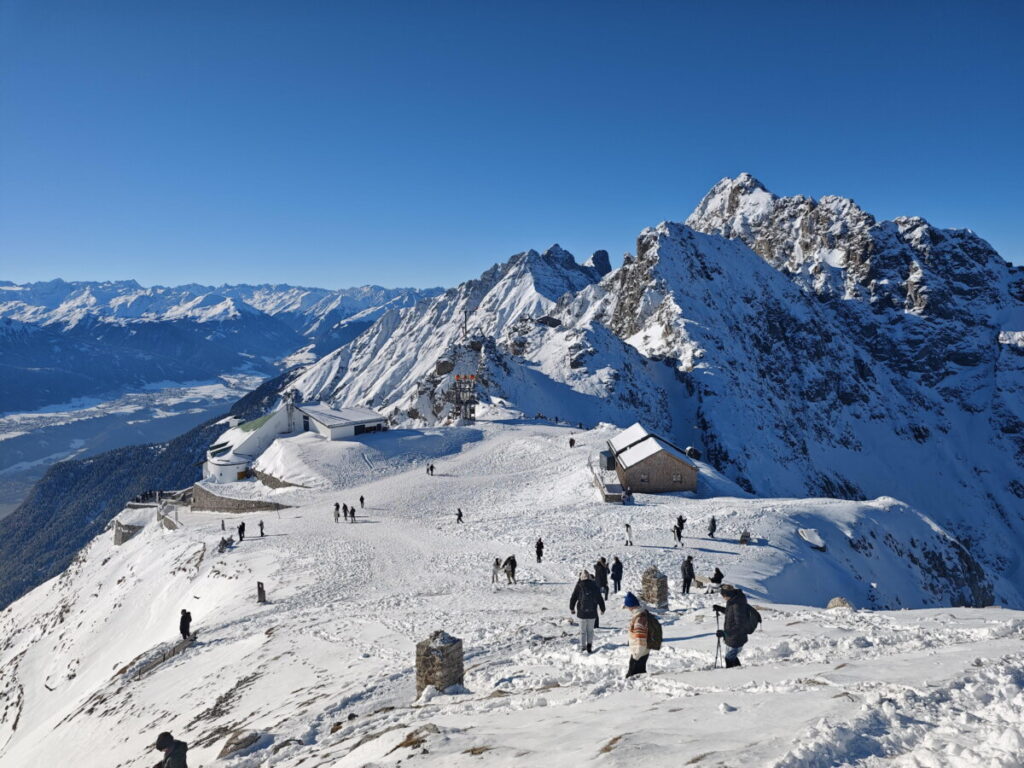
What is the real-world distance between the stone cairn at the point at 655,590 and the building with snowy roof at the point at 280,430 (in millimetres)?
44539

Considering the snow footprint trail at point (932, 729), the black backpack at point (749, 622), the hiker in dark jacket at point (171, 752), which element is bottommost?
the hiker in dark jacket at point (171, 752)

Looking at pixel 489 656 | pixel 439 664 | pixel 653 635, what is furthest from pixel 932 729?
pixel 489 656

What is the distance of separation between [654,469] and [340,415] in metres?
34.4

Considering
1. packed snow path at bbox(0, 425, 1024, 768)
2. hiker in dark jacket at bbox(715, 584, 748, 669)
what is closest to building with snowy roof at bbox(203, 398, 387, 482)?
packed snow path at bbox(0, 425, 1024, 768)

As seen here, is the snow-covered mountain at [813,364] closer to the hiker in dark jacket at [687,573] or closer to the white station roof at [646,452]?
the white station roof at [646,452]

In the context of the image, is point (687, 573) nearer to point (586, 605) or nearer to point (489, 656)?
point (489, 656)

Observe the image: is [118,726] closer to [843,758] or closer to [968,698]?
[843,758]

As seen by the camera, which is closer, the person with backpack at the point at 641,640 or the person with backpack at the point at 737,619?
the person with backpack at the point at 737,619

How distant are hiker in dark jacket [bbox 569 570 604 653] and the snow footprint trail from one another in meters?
5.68

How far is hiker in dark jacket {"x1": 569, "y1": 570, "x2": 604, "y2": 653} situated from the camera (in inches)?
503

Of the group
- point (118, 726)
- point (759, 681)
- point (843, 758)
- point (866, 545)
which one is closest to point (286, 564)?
point (118, 726)

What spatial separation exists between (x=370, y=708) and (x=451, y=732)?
418cm

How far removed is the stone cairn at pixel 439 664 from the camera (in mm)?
11891

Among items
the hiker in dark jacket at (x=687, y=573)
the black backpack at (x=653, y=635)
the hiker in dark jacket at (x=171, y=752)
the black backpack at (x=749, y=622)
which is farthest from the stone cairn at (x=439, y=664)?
the hiker in dark jacket at (x=687, y=573)
